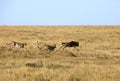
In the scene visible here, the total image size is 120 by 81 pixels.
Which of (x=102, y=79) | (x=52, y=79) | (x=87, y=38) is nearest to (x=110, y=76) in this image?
(x=102, y=79)

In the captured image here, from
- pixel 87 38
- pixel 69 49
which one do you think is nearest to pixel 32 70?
pixel 69 49

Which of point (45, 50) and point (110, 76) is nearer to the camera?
point (110, 76)

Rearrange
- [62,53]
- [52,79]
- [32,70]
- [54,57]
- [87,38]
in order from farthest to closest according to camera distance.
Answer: [87,38] → [62,53] → [54,57] → [32,70] → [52,79]

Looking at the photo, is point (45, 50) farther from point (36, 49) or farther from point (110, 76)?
point (110, 76)

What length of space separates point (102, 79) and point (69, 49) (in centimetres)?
1487

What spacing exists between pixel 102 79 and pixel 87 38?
2729 cm

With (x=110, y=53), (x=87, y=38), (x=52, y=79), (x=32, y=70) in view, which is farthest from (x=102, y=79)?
(x=87, y=38)

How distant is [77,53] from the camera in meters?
26.8

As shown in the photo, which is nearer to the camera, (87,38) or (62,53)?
(62,53)

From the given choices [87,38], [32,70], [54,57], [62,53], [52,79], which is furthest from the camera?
[87,38]

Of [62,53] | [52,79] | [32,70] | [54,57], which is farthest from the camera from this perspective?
[62,53]

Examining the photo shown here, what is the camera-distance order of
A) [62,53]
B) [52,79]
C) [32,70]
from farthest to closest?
1. [62,53]
2. [32,70]
3. [52,79]

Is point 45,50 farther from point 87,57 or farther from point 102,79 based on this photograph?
point 102,79

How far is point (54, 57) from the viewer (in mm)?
25250
